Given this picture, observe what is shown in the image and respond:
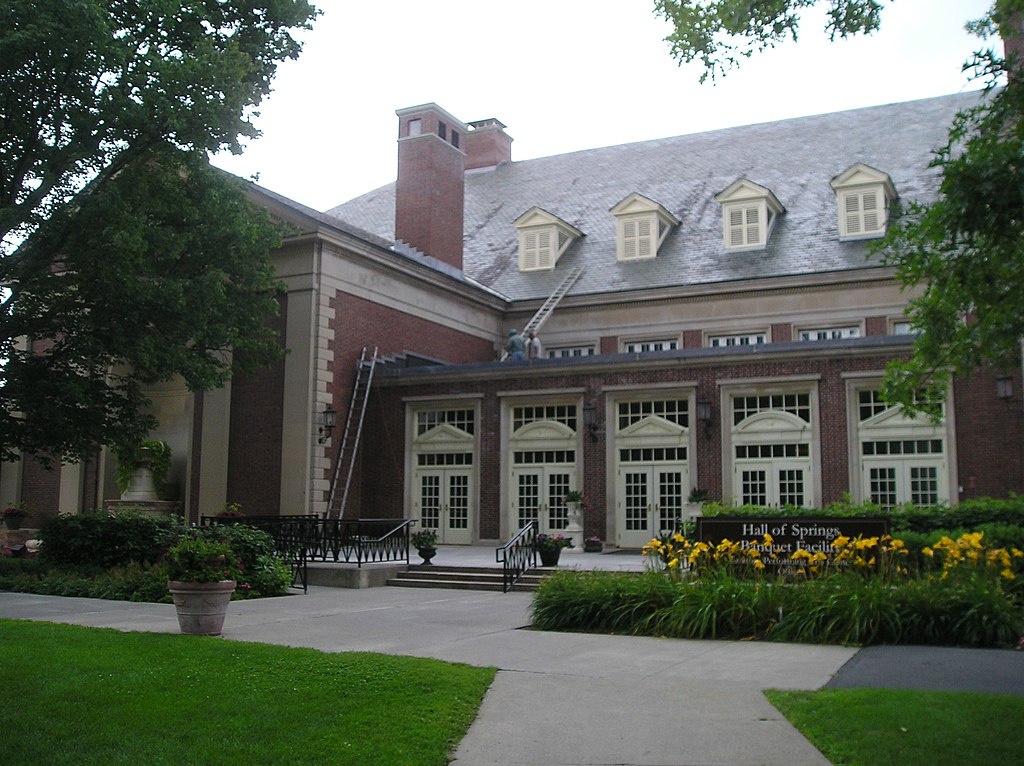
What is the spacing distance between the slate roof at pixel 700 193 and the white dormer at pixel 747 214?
1.14 feet

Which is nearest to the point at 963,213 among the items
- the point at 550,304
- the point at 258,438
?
the point at 258,438

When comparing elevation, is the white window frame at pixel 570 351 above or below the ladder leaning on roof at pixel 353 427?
above

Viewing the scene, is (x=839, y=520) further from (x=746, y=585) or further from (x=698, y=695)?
(x=698, y=695)

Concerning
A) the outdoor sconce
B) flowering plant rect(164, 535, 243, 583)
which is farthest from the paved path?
the outdoor sconce

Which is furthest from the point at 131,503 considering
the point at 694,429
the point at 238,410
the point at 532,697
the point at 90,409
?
the point at 532,697

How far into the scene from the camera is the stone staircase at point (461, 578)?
749 inches

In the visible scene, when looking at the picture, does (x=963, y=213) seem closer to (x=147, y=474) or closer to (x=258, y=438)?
(x=258, y=438)

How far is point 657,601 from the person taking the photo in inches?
502

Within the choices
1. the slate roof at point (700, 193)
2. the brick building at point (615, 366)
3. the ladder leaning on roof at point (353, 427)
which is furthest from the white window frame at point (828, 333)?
the ladder leaning on roof at point (353, 427)

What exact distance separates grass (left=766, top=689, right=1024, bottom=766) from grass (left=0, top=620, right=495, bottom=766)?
2.51 metres

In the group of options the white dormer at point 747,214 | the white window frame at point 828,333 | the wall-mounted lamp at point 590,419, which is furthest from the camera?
the white dormer at point 747,214

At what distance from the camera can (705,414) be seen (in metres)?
25.0

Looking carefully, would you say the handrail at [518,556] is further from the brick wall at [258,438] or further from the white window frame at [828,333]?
the white window frame at [828,333]

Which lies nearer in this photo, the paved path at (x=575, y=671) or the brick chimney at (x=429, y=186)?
the paved path at (x=575, y=671)
